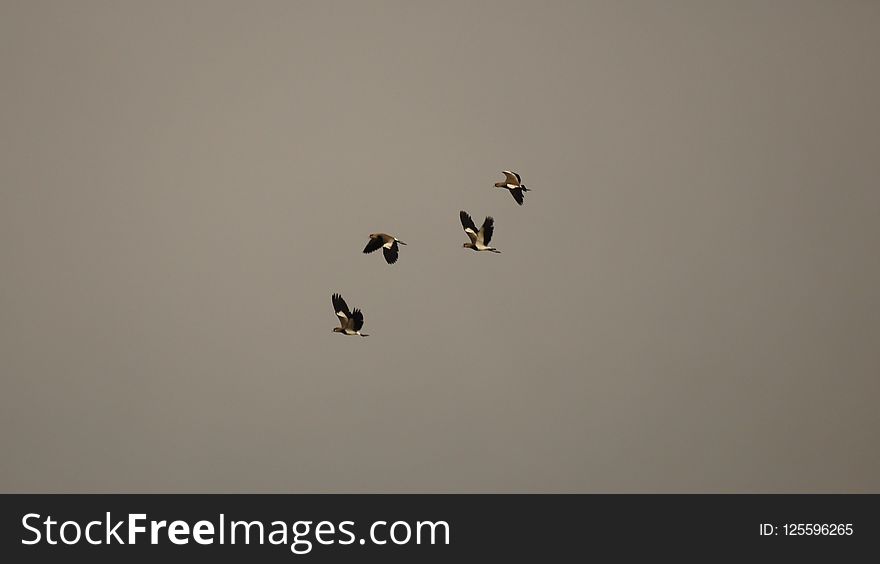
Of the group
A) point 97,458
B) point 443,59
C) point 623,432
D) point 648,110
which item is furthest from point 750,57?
point 97,458

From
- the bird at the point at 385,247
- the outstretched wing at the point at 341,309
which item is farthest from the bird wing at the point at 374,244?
the outstretched wing at the point at 341,309

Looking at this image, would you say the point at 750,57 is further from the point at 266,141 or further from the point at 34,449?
the point at 34,449

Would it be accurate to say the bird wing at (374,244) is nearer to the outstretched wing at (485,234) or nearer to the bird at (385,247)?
the bird at (385,247)

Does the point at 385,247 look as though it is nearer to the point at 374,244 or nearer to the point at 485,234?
the point at 374,244

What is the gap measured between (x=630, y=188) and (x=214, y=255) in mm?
1285
